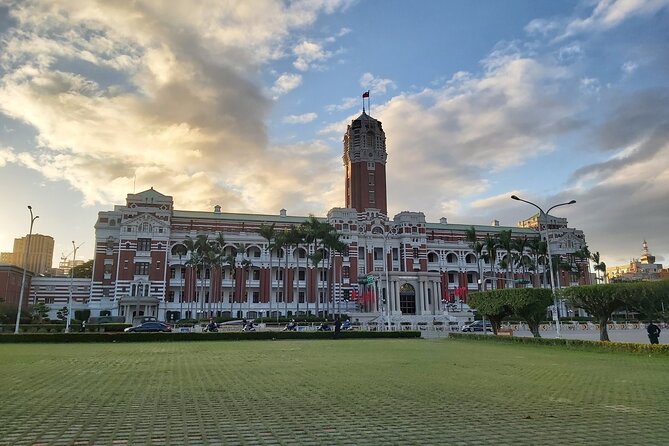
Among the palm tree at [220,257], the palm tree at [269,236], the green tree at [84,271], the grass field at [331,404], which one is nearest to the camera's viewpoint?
the grass field at [331,404]

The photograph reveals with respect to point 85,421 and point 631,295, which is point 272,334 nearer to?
point 631,295

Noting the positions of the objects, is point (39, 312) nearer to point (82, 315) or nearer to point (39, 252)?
point (82, 315)

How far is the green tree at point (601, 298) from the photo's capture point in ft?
96.5

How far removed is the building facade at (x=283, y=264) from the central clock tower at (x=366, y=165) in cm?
22

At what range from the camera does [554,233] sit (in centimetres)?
10481

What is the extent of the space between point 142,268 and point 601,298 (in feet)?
226

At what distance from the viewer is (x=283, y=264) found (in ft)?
292

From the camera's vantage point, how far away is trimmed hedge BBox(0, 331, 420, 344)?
117 ft

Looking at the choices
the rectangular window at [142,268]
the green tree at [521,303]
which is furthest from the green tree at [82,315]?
the green tree at [521,303]

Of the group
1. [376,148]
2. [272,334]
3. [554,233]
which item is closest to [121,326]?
[272,334]

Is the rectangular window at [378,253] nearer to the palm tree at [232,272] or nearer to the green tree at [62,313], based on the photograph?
the palm tree at [232,272]

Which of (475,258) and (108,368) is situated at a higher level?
(475,258)

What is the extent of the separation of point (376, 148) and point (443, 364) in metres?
84.8

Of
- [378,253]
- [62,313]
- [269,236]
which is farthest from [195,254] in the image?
[378,253]
